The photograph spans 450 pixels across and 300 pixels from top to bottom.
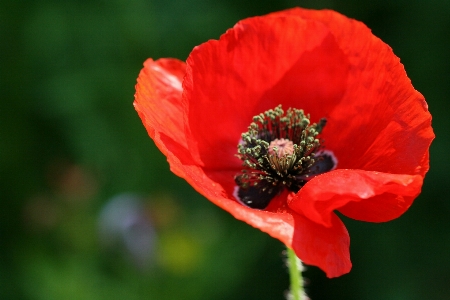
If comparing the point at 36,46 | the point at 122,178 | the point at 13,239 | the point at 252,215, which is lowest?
the point at 13,239

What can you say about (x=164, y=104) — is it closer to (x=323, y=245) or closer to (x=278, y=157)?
(x=278, y=157)

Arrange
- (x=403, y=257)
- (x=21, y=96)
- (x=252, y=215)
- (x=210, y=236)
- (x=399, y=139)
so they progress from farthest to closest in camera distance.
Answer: (x=21, y=96) < (x=403, y=257) < (x=210, y=236) < (x=399, y=139) < (x=252, y=215)

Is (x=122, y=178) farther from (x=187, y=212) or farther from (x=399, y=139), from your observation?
(x=399, y=139)

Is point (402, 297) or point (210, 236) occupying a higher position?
point (210, 236)

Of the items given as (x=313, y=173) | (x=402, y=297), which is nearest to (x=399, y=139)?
(x=313, y=173)

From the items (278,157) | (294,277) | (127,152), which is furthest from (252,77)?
(127,152)

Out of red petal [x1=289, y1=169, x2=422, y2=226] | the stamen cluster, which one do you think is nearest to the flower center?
the stamen cluster
